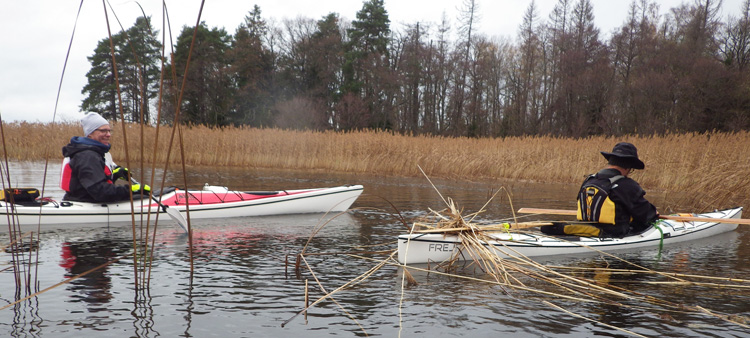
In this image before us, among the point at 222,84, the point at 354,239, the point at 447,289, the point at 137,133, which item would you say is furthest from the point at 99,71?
the point at 447,289

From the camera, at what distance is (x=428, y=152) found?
1504 centimetres

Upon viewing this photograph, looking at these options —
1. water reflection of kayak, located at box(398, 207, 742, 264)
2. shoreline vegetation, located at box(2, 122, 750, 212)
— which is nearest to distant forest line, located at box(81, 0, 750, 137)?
shoreline vegetation, located at box(2, 122, 750, 212)

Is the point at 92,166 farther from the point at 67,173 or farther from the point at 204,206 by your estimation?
the point at 204,206

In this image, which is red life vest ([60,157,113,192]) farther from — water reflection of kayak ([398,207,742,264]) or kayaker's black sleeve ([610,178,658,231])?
kayaker's black sleeve ([610,178,658,231])

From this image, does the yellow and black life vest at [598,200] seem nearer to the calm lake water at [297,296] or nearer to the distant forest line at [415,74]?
the calm lake water at [297,296]

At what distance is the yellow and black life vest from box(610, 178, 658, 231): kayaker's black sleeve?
6 centimetres

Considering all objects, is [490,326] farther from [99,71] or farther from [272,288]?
[99,71]

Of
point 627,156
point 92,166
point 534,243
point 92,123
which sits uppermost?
point 92,123

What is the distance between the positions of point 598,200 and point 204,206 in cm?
483

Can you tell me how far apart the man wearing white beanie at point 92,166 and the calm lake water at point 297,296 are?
0.44m

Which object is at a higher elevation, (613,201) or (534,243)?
(613,201)

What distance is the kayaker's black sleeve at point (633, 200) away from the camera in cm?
563

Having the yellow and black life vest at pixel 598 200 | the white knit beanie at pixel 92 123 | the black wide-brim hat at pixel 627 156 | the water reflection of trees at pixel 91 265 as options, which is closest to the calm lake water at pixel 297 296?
the water reflection of trees at pixel 91 265

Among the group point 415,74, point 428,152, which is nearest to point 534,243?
point 428,152
